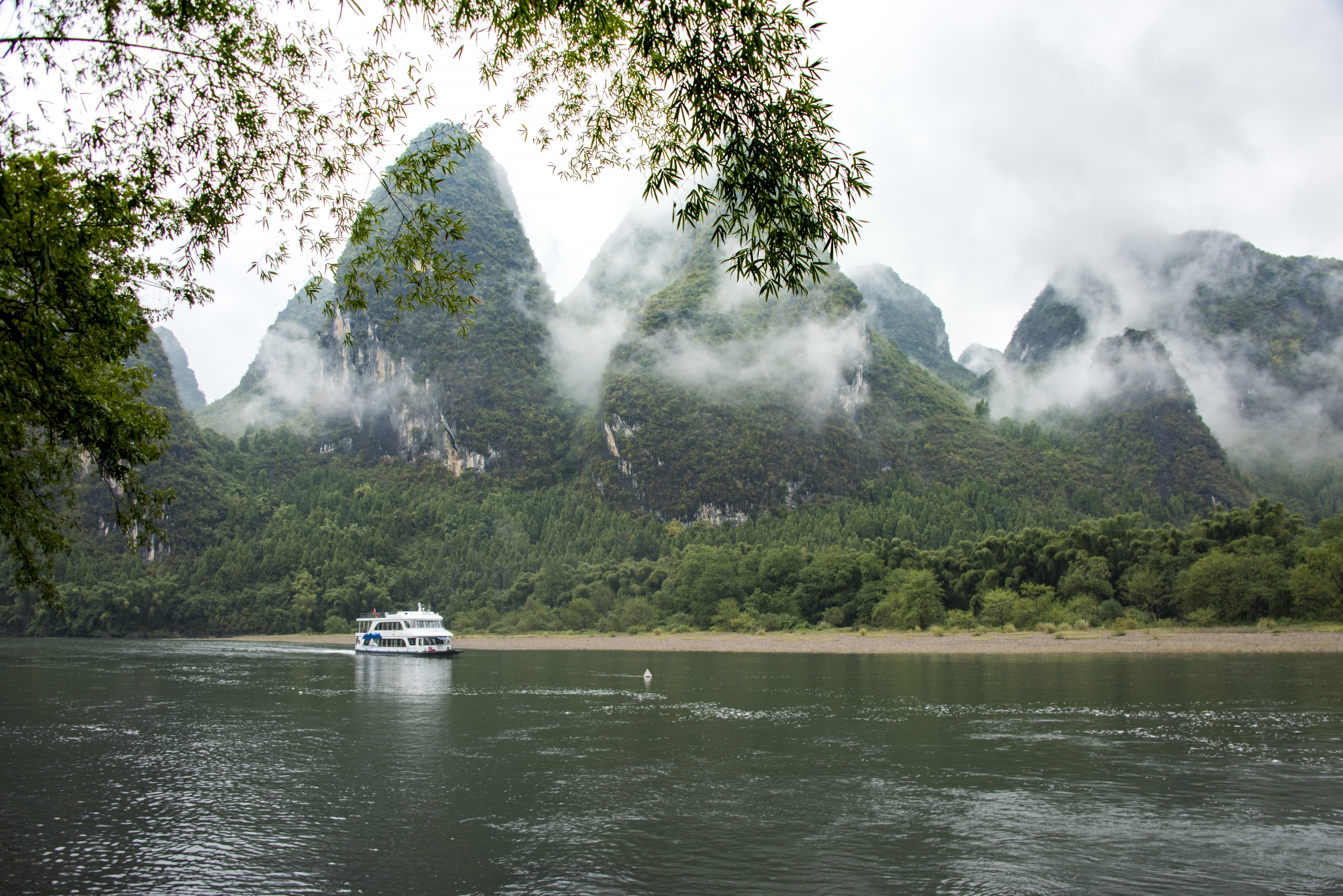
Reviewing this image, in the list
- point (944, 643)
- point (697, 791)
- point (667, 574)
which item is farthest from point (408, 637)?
point (697, 791)

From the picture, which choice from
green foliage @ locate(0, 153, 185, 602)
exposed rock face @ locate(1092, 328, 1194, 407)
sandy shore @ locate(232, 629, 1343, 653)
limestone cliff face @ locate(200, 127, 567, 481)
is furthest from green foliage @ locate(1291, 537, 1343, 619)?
limestone cliff face @ locate(200, 127, 567, 481)

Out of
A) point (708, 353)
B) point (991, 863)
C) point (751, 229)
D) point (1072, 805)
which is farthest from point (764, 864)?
point (708, 353)

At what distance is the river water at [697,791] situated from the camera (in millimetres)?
12656

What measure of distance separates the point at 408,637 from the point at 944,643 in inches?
1647

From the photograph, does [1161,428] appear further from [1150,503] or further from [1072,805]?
[1072,805]

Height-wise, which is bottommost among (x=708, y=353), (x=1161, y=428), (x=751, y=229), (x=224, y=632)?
(x=224, y=632)

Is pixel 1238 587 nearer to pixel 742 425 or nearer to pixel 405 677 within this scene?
pixel 405 677

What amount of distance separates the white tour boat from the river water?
2826cm

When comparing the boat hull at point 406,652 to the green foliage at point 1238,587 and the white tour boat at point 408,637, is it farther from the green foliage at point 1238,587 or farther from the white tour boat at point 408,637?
the green foliage at point 1238,587

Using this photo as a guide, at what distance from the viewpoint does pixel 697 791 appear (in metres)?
18.0

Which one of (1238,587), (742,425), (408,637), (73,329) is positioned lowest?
(408,637)

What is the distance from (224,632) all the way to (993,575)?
104m

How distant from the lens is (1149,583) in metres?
65.1

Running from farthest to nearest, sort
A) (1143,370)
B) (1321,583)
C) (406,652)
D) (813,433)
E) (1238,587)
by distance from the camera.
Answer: (1143,370) < (813,433) < (406,652) < (1238,587) < (1321,583)
